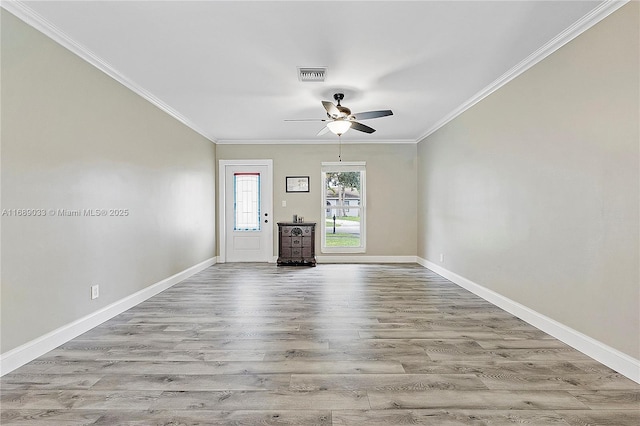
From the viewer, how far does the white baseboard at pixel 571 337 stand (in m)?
2.19

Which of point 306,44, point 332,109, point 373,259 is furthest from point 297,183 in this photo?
point 306,44

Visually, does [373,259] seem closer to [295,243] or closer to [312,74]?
[295,243]

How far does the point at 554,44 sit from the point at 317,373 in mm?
3365

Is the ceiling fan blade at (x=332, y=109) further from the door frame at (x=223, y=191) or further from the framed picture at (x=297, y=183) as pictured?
the door frame at (x=223, y=191)

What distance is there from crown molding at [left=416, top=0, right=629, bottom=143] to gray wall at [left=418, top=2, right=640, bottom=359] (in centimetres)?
5

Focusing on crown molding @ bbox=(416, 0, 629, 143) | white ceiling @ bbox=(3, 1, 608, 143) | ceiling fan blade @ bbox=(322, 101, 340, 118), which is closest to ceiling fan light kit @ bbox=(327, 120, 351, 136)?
ceiling fan blade @ bbox=(322, 101, 340, 118)

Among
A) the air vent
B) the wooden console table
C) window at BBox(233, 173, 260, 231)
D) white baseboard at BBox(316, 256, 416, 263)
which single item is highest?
the air vent

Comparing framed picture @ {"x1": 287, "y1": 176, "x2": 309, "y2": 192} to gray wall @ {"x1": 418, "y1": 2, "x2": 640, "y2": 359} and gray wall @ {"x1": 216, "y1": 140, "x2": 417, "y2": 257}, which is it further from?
gray wall @ {"x1": 418, "y1": 2, "x2": 640, "y2": 359}

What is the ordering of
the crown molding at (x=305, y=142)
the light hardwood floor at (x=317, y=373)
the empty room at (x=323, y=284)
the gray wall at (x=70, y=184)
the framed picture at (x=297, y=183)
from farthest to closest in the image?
the framed picture at (x=297, y=183) → the crown molding at (x=305, y=142) → the gray wall at (x=70, y=184) → the empty room at (x=323, y=284) → the light hardwood floor at (x=317, y=373)

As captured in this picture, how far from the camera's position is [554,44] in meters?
2.86

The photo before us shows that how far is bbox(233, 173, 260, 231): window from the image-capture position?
703 centimetres

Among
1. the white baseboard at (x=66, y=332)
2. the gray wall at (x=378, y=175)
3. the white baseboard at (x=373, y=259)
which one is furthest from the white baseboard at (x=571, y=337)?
the white baseboard at (x=66, y=332)

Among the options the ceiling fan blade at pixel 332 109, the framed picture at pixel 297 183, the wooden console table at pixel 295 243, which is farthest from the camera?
the framed picture at pixel 297 183

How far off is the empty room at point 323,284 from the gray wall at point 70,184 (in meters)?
0.02
